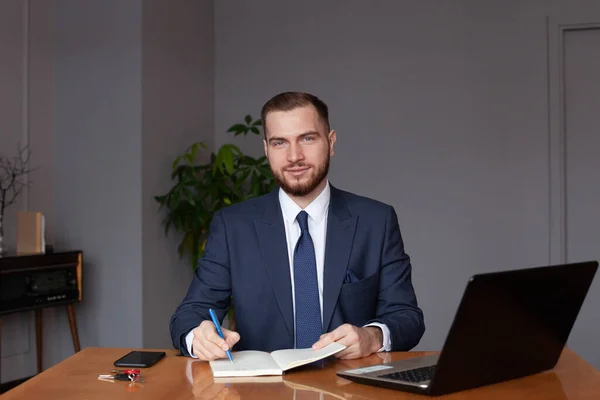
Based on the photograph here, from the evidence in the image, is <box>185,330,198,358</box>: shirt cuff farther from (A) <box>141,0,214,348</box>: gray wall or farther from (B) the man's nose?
(A) <box>141,0,214,348</box>: gray wall

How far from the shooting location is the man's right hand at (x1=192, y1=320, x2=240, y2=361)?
5.53 feet

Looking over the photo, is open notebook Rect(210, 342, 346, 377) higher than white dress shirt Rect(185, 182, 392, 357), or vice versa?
white dress shirt Rect(185, 182, 392, 357)

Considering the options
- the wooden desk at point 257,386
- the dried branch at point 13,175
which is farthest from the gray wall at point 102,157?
the wooden desk at point 257,386

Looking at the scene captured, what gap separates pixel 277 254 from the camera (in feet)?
7.06

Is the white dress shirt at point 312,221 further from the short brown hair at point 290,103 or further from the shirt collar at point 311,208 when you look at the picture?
the short brown hair at point 290,103

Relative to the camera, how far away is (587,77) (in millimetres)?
4949

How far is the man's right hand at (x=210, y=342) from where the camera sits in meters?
1.69

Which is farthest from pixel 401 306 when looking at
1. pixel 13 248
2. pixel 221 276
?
pixel 13 248

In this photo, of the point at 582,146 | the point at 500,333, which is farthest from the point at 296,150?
the point at 582,146

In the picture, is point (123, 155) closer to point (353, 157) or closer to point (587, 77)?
point (353, 157)

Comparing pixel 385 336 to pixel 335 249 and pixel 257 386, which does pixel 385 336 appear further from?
pixel 257 386

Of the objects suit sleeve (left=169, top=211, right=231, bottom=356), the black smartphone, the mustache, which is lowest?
the black smartphone

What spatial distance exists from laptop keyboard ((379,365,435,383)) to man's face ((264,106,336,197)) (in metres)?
0.74

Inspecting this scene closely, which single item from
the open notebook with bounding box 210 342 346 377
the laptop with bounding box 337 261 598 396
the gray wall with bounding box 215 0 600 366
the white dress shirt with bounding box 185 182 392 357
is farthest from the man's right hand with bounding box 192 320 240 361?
the gray wall with bounding box 215 0 600 366
